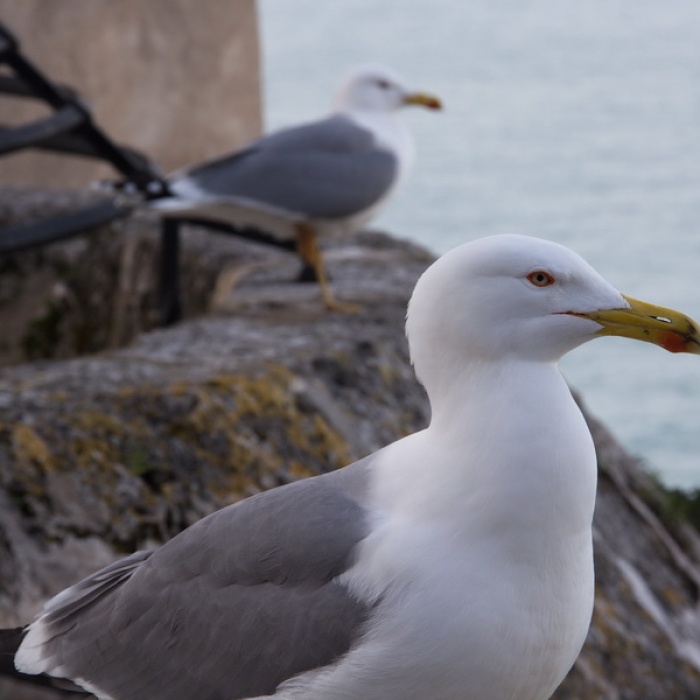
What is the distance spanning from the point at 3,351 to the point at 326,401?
4.84 ft

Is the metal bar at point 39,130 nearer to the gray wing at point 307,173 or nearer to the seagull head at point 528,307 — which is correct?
the gray wing at point 307,173

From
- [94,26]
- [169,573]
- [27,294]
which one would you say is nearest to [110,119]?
[94,26]

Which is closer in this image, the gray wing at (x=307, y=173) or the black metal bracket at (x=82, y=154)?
the black metal bracket at (x=82, y=154)

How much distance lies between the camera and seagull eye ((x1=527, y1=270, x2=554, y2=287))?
196cm

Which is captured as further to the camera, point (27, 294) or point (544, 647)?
point (27, 294)

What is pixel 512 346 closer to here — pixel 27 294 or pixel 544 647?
pixel 544 647

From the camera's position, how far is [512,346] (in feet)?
6.44

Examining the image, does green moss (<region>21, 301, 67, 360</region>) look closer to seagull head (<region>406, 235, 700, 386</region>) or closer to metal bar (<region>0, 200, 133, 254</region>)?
metal bar (<region>0, 200, 133, 254</region>)

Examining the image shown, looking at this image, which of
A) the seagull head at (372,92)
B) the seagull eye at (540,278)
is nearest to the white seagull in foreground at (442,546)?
the seagull eye at (540,278)

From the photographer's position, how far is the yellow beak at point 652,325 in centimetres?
196

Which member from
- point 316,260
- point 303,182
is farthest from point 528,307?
point 303,182

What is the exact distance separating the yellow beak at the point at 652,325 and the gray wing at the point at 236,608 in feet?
1.36

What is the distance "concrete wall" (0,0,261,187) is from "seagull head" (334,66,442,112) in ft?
9.91

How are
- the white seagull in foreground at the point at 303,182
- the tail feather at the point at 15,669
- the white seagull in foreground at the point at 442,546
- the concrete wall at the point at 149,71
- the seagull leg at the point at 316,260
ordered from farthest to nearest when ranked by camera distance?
the concrete wall at the point at 149,71, the white seagull in foreground at the point at 303,182, the seagull leg at the point at 316,260, the tail feather at the point at 15,669, the white seagull in foreground at the point at 442,546
